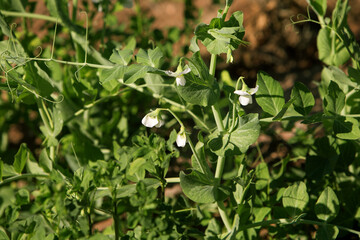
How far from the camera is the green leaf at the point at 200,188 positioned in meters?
0.80

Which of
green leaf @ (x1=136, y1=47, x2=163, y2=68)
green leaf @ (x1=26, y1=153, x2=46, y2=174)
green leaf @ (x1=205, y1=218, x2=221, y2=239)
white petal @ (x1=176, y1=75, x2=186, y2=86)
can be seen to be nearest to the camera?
white petal @ (x1=176, y1=75, x2=186, y2=86)

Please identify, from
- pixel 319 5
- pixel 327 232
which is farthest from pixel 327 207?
pixel 319 5

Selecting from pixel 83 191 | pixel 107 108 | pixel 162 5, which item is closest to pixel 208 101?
pixel 83 191

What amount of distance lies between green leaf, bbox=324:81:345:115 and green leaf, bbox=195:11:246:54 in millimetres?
254

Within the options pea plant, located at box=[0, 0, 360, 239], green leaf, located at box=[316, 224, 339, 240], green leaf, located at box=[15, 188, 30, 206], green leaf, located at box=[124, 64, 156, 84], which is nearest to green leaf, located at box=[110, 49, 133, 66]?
pea plant, located at box=[0, 0, 360, 239]

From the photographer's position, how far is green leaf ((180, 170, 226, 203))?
0.80m

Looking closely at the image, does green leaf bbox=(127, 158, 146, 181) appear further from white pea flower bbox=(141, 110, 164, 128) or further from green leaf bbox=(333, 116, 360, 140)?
green leaf bbox=(333, 116, 360, 140)

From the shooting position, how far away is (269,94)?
868 mm

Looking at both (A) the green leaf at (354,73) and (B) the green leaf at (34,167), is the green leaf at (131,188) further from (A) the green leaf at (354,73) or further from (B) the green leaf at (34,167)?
(A) the green leaf at (354,73)

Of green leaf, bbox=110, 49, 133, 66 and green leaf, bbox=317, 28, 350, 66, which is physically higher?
green leaf, bbox=110, 49, 133, 66

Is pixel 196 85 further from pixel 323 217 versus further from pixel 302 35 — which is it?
pixel 302 35

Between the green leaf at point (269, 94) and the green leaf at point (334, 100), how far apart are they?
101mm

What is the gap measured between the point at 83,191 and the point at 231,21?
1.44 feet

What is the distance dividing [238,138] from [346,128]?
9.9 inches
